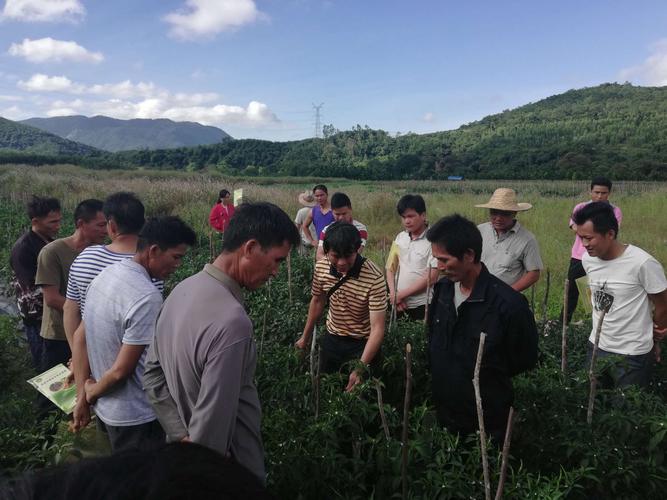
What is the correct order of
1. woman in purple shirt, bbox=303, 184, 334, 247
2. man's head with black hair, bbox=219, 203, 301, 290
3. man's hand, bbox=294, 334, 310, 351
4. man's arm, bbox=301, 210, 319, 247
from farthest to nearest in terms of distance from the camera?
man's arm, bbox=301, 210, 319, 247, woman in purple shirt, bbox=303, 184, 334, 247, man's hand, bbox=294, 334, 310, 351, man's head with black hair, bbox=219, 203, 301, 290

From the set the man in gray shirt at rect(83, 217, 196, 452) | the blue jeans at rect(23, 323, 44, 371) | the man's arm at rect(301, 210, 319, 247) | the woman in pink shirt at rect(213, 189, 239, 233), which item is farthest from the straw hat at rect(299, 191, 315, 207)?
the man in gray shirt at rect(83, 217, 196, 452)

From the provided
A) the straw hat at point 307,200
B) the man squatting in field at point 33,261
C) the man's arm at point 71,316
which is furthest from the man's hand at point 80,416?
the straw hat at point 307,200

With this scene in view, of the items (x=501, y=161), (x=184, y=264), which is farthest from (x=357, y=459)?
(x=501, y=161)

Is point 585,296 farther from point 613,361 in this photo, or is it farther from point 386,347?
point 386,347

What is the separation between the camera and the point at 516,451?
2521 millimetres

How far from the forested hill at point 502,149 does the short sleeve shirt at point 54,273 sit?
40.0 m

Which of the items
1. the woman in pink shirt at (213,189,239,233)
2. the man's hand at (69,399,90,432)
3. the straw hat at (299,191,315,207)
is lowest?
the man's hand at (69,399,90,432)

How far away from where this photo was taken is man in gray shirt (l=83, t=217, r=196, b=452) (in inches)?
77.0

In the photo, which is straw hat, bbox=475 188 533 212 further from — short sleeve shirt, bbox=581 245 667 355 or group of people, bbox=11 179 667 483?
short sleeve shirt, bbox=581 245 667 355

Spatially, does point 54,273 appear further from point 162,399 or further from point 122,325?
point 162,399

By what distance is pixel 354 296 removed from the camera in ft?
9.56

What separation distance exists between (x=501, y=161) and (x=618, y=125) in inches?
740

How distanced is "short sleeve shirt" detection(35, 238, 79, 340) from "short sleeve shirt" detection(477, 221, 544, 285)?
3085 millimetres

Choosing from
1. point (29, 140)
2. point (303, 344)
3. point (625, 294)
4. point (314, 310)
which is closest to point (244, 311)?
point (314, 310)
